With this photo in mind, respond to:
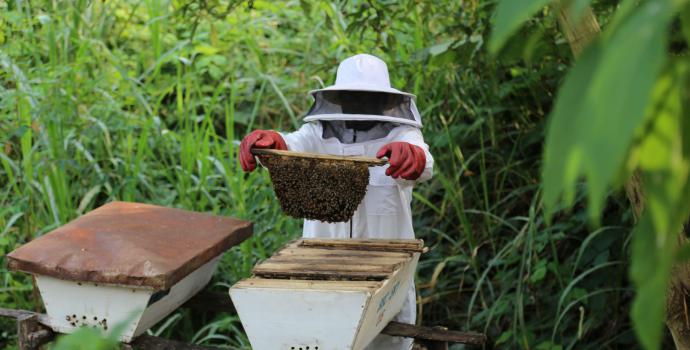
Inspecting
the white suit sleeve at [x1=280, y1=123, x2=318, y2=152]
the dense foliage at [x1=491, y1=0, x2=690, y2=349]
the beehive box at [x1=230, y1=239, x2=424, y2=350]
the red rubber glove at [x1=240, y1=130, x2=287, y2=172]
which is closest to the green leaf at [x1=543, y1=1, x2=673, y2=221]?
the dense foliage at [x1=491, y1=0, x2=690, y2=349]

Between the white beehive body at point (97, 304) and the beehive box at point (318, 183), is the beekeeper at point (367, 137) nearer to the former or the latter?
the beehive box at point (318, 183)

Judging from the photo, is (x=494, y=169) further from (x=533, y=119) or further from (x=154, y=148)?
(x=154, y=148)

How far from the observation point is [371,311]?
2.52 m

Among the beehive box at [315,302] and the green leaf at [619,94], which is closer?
the green leaf at [619,94]

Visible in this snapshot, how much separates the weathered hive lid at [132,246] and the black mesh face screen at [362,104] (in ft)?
1.90

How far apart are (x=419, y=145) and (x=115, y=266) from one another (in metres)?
1.14

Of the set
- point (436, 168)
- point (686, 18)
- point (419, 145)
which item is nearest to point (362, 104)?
point (419, 145)

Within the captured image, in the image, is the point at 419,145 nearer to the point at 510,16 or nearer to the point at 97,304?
the point at 97,304

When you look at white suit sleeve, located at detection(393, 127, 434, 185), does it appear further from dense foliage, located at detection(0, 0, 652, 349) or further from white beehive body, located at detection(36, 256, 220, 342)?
white beehive body, located at detection(36, 256, 220, 342)

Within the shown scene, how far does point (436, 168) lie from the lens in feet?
15.3

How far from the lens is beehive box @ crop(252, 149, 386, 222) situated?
9.75 ft

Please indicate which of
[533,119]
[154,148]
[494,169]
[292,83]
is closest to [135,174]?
[154,148]

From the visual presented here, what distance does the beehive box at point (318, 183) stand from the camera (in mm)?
2973

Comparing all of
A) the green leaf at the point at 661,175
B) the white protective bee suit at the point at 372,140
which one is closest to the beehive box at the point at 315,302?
the white protective bee suit at the point at 372,140
